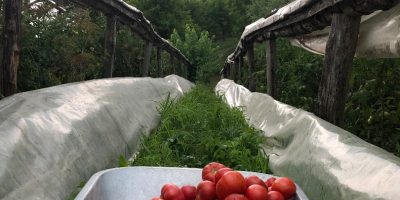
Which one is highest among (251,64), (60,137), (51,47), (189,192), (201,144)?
(51,47)

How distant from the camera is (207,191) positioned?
Answer: 4.82 feet

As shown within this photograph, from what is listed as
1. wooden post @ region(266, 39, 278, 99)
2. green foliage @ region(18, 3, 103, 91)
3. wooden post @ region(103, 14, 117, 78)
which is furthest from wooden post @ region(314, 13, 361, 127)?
wooden post @ region(103, 14, 117, 78)

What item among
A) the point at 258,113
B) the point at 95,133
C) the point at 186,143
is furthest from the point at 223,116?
the point at 95,133

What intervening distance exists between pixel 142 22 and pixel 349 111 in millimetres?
4761

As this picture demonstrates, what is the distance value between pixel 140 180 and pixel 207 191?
0.41 meters

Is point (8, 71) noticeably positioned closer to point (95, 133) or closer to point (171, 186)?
point (95, 133)

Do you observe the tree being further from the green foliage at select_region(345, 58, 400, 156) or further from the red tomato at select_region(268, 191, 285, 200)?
the red tomato at select_region(268, 191, 285, 200)

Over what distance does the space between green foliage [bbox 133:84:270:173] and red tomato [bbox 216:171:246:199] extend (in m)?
1.19

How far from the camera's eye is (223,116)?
449cm

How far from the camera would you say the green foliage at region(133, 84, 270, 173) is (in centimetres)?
291

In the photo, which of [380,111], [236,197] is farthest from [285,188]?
[380,111]

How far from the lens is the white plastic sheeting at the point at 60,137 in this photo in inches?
65.1

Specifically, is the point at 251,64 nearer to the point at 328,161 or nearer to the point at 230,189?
→ the point at 328,161

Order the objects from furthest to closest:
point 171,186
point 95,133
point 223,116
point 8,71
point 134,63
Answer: point 134,63 → point 223,116 → point 8,71 → point 95,133 → point 171,186
